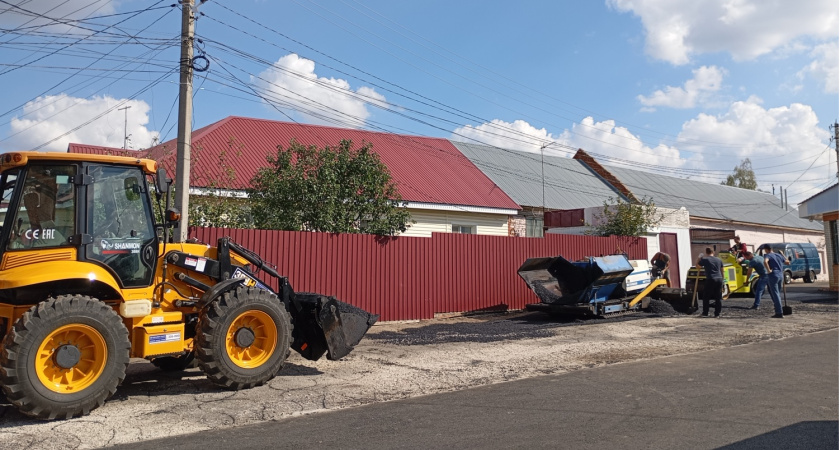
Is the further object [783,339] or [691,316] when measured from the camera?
[691,316]

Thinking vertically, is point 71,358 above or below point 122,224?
below

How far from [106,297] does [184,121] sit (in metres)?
5.18

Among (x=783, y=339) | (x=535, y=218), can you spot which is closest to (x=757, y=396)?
(x=783, y=339)

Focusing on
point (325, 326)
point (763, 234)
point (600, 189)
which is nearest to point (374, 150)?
point (600, 189)

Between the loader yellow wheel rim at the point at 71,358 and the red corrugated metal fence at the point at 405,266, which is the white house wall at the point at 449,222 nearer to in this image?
the red corrugated metal fence at the point at 405,266

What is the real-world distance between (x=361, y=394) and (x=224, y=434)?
2005 mm

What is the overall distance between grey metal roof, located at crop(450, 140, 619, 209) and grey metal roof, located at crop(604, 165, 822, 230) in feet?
10.1

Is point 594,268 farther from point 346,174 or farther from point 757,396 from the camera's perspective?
point 757,396

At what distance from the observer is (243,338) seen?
754 cm

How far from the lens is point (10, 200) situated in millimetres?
6559

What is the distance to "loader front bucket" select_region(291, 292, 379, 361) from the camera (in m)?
8.12

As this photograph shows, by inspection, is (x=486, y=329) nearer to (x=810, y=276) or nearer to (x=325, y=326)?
(x=325, y=326)

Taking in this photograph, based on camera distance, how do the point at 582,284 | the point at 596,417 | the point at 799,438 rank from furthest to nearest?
the point at 582,284
the point at 596,417
the point at 799,438

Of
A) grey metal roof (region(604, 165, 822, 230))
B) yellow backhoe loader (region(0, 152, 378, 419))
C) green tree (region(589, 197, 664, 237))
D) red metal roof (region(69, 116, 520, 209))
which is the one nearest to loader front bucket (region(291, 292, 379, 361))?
yellow backhoe loader (region(0, 152, 378, 419))
